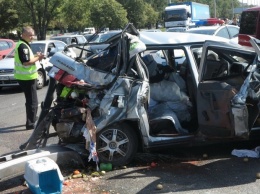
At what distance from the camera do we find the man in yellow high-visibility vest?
7559 millimetres

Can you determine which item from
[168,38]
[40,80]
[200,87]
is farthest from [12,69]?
[200,87]

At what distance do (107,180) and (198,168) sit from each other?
1163 millimetres

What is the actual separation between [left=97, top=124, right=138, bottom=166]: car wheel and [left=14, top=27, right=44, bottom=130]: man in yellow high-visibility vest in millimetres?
2791

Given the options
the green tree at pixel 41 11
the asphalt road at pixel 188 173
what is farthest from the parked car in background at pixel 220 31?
the green tree at pixel 41 11

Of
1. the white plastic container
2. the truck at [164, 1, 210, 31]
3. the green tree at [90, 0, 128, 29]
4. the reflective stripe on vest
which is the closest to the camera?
the white plastic container

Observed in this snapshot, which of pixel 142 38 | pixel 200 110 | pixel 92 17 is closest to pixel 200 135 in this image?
pixel 200 110

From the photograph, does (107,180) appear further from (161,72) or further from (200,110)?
(161,72)

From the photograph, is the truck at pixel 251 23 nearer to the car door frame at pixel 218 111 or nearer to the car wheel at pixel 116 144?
the car door frame at pixel 218 111

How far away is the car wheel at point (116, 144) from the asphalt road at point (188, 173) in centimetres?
16

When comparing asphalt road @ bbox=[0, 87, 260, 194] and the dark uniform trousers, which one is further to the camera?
the dark uniform trousers

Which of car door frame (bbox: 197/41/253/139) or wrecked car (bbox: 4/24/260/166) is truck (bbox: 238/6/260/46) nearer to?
wrecked car (bbox: 4/24/260/166)

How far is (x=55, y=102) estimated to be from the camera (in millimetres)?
5598

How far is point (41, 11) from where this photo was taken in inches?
1537

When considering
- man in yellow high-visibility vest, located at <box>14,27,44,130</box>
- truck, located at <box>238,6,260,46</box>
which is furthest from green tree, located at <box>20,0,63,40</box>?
man in yellow high-visibility vest, located at <box>14,27,44,130</box>
